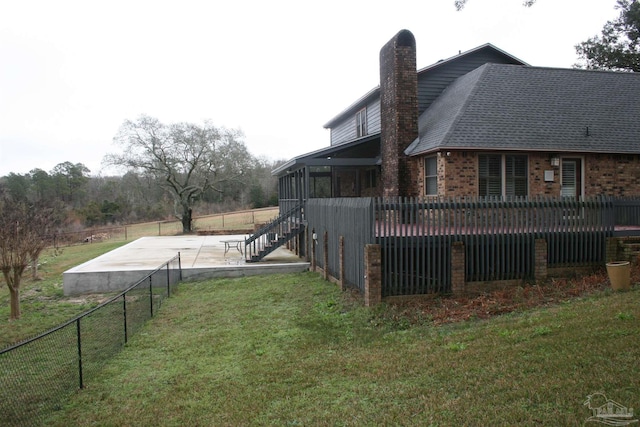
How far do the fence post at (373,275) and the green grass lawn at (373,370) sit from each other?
13.3 inches

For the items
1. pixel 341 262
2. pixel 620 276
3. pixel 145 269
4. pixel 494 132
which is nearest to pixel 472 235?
pixel 620 276

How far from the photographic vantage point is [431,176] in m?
14.8

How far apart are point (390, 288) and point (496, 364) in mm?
4057

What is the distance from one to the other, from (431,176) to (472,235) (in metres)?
4.90

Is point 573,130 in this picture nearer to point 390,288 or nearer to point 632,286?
point 632,286

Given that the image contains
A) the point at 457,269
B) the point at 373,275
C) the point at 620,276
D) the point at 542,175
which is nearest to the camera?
the point at 620,276

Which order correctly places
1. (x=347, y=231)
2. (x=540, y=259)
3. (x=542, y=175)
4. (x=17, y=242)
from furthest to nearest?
(x=542, y=175)
(x=17, y=242)
(x=347, y=231)
(x=540, y=259)

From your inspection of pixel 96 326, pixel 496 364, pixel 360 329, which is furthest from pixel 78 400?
pixel 496 364

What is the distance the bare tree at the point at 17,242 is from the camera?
12484 mm

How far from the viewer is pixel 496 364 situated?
571 centimetres

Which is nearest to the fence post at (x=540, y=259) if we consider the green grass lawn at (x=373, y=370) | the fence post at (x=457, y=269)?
the green grass lawn at (x=373, y=370)

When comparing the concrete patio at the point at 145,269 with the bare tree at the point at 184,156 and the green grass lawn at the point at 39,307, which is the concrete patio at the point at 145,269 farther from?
the bare tree at the point at 184,156

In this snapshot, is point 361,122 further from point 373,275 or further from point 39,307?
point 39,307

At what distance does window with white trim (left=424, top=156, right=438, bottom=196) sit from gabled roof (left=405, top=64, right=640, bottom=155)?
1.62 feet
